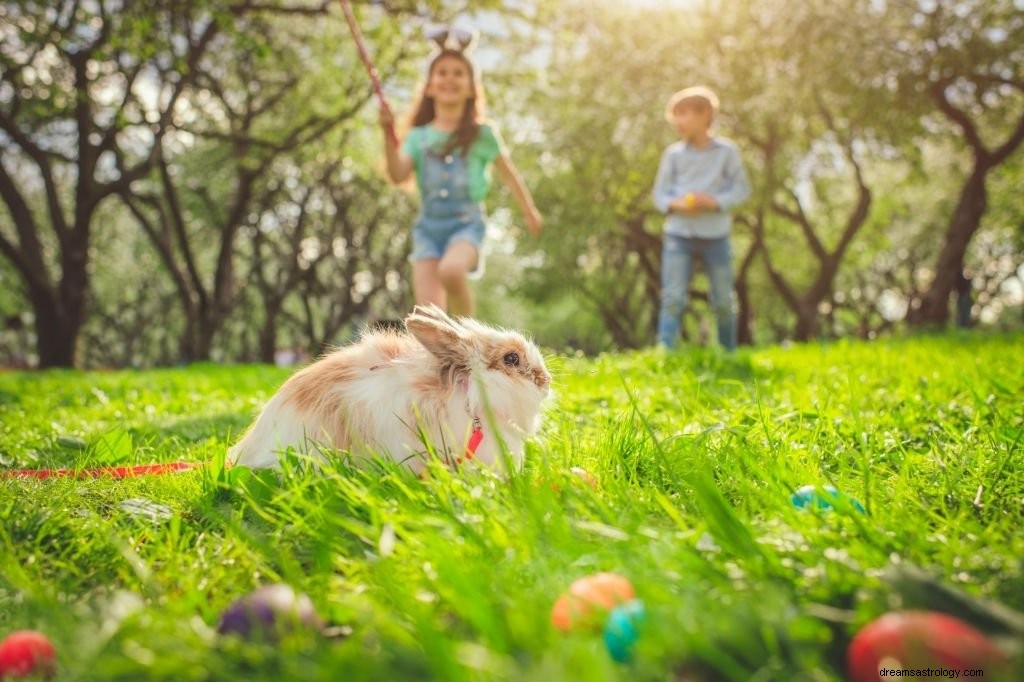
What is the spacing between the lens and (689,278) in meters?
7.16

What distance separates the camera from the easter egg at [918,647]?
3.12 feet

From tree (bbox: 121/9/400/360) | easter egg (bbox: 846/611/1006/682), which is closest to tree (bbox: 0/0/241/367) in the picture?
tree (bbox: 121/9/400/360)

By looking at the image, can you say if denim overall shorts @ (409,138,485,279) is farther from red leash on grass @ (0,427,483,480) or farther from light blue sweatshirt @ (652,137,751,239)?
red leash on grass @ (0,427,483,480)

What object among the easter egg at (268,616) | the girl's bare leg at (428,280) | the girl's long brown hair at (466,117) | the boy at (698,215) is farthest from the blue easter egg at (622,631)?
the boy at (698,215)

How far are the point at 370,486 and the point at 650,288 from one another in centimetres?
2231

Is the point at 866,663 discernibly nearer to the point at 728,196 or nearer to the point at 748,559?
the point at 748,559

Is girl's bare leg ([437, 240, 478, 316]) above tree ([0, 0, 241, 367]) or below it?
below

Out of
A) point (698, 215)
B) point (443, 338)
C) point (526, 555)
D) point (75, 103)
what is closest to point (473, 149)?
point (698, 215)

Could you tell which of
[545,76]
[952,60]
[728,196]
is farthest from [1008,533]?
[545,76]

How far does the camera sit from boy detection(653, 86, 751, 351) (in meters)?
7.05

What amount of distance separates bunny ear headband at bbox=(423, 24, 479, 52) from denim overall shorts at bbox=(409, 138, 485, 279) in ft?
2.51

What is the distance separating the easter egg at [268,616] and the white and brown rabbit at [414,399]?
934 millimetres

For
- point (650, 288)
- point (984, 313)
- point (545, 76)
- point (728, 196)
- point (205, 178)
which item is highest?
point (545, 76)

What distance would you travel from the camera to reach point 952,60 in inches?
497
